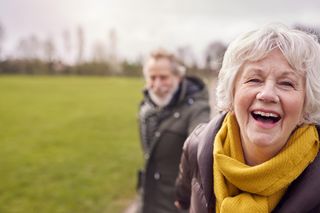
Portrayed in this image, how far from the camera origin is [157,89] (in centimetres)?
346

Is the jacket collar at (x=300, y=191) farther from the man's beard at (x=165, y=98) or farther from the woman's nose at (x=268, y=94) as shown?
the man's beard at (x=165, y=98)

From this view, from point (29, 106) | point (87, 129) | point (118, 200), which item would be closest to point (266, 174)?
point (118, 200)

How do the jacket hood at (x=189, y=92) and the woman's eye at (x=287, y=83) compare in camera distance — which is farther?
the jacket hood at (x=189, y=92)

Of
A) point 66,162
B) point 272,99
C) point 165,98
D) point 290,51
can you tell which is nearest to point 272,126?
point 272,99

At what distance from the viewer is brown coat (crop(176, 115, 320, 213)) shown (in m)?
1.65

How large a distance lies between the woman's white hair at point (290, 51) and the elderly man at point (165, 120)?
54.5 inches

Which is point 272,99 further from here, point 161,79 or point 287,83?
point 161,79

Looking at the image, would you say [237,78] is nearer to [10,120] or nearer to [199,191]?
[199,191]

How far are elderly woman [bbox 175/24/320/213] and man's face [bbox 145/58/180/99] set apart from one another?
1556mm

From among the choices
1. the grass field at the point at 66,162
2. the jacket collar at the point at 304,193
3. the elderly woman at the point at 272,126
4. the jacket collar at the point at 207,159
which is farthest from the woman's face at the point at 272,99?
the grass field at the point at 66,162

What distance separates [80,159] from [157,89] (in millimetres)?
5788

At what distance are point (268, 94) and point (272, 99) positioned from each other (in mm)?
27

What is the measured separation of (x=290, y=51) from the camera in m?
1.73

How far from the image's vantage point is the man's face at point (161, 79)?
11.4ft
